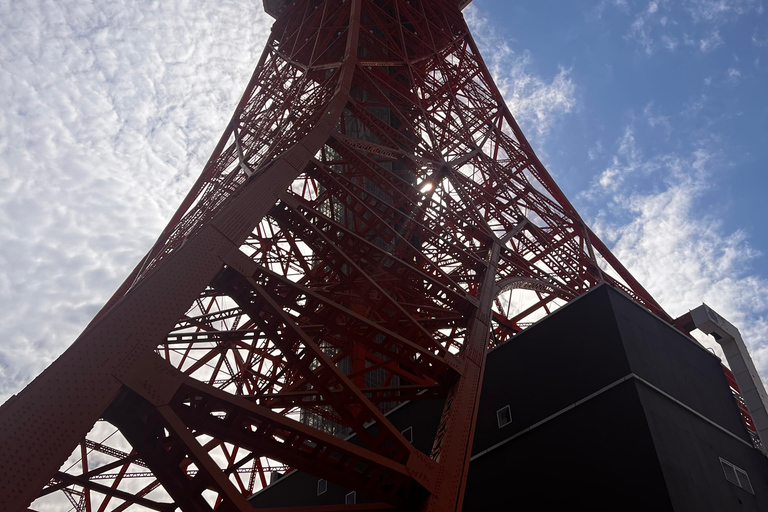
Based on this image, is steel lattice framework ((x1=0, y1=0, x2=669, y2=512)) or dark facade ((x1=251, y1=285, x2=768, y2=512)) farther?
dark facade ((x1=251, y1=285, x2=768, y2=512))

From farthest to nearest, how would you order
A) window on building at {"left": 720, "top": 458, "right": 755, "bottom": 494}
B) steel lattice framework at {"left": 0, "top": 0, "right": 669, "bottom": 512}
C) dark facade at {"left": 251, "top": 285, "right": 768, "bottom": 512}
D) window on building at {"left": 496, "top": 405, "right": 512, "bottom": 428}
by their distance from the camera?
1. window on building at {"left": 496, "top": 405, "right": 512, "bottom": 428}
2. window on building at {"left": 720, "top": 458, "right": 755, "bottom": 494}
3. dark facade at {"left": 251, "top": 285, "right": 768, "bottom": 512}
4. steel lattice framework at {"left": 0, "top": 0, "right": 669, "bottom": 512}

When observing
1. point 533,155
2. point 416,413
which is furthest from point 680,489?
point 533,155

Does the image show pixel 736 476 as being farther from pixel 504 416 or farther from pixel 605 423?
pixel 504 416

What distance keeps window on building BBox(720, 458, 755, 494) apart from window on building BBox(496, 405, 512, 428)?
9.81 feet

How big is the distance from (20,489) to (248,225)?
3502 millimetres

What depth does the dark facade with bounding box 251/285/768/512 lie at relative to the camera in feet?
26.5

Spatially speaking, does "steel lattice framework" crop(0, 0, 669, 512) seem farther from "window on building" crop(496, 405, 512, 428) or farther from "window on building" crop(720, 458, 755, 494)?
"window on building" crop(720, 458, 755, 494)

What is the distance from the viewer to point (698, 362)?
10.7 metres

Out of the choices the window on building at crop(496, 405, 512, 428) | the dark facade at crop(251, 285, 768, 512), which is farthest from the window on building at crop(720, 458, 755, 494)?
the window on building at crop(496, 405, 512, 428)

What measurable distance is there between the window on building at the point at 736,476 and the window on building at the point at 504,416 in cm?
299

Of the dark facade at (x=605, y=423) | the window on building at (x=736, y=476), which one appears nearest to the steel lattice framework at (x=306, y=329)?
the dark facade at (x=605, y=423)

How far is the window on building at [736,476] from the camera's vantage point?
9.04 meters

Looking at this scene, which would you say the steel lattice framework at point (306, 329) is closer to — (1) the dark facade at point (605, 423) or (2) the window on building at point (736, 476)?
(1) the dark facade at point (605, 423)

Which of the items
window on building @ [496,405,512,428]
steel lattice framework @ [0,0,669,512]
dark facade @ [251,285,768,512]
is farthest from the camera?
window on building @ [496,405,512,428]
